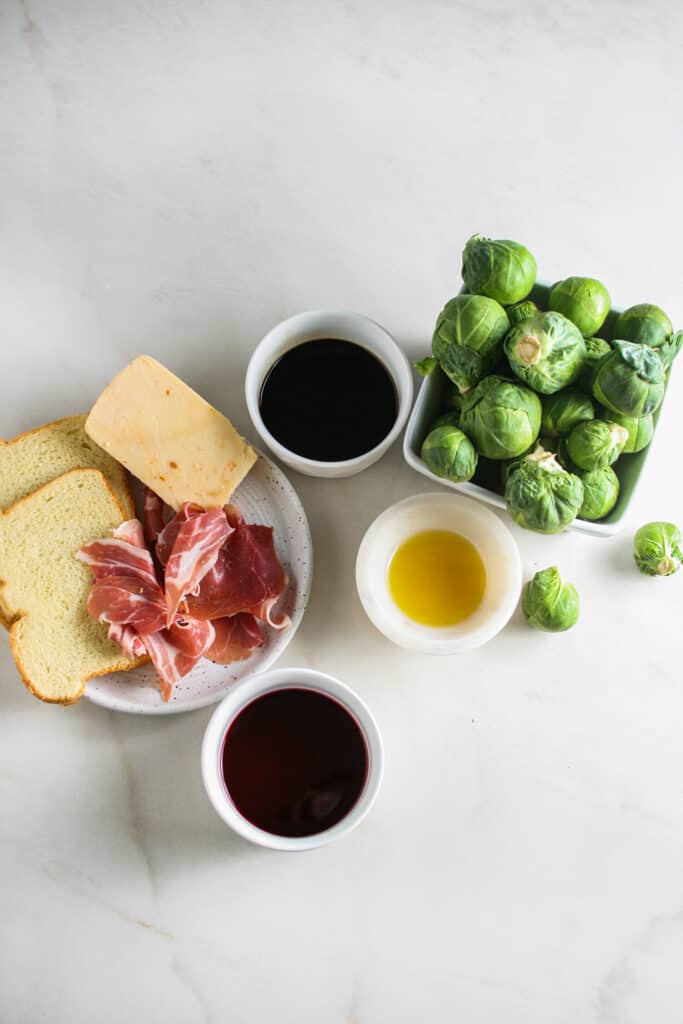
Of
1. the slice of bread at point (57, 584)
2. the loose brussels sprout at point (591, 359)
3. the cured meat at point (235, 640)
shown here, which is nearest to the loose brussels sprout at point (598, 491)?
the loose brussels sprout at point (591, 359)

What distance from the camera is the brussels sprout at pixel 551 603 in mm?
1544

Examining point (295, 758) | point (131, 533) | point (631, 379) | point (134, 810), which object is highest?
point (631, 379)

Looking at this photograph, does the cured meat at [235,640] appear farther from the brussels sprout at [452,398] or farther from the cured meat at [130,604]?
the brussels sprout at [452,398]

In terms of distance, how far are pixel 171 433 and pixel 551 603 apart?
728 millimetres

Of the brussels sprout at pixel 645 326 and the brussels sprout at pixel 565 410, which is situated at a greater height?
Result: the brussels sprout at pixel 645 326

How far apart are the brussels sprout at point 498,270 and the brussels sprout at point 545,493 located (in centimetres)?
26

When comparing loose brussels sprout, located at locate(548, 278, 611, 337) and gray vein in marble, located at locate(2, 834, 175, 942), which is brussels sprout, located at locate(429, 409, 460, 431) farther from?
gray vein in marble, located at locate(2, 834, 175, 942)

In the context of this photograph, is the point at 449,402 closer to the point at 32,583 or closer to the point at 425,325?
the point at 425,325

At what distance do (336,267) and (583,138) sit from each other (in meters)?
0.56

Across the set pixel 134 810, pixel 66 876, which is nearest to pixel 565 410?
pixel 134 810

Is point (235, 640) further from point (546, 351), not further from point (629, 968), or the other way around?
point (629, 968)

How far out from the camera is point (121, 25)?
5.83 feet

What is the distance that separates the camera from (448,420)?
1.45 meters

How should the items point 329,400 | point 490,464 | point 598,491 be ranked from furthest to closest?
1. point 329,400
2. point 490,464
3. point 598,491
